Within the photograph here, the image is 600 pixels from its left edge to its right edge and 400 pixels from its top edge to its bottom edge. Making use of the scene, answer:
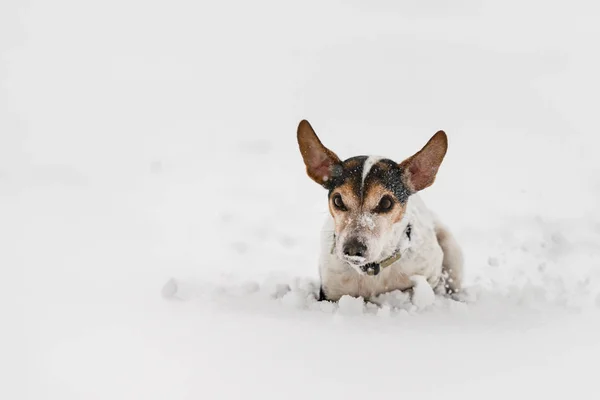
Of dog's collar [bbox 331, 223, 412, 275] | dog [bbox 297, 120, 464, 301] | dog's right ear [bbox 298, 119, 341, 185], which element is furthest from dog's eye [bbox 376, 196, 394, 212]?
dog's right ear [bbox 298, 119, 341, 185]

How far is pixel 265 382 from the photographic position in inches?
132

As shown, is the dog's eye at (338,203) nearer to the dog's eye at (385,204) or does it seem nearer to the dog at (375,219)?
the dog at (375,219)

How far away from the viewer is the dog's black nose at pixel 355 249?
3.76m

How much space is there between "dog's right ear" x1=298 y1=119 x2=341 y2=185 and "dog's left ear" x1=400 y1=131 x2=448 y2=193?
42cm

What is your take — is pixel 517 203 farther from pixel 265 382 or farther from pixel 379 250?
pixel 265 382

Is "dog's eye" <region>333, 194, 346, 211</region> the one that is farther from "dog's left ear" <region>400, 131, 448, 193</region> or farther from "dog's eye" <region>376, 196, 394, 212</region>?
"dog's left ear" <region>400, 131, 448, 193</region>

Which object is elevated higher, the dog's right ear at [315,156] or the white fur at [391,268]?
the dog's right ear at [315,156]

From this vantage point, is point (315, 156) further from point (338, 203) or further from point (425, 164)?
point (425, 164)

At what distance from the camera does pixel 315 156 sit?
4234mm

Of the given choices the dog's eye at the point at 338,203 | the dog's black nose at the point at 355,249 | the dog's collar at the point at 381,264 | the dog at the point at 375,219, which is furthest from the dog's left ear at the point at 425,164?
the dog's black nose at the point at 355,249

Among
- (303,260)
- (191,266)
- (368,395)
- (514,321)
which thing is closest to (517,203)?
(303,260)

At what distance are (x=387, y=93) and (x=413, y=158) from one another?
14.4 ft

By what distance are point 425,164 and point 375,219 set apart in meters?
0.50

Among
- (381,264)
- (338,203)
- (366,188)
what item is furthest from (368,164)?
(381,264)
